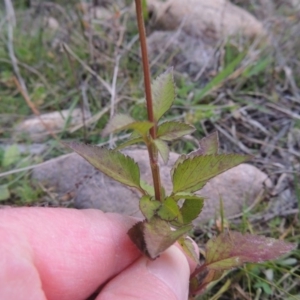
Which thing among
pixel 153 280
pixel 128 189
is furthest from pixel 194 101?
pixel 153 280

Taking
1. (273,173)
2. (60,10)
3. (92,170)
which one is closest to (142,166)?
(92,170)

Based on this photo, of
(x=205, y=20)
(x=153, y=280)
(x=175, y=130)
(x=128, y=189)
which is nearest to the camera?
(x=175, y=130)

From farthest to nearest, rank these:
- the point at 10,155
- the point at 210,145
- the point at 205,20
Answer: the point at 205,20
the point at 10,155
the point at 210,145

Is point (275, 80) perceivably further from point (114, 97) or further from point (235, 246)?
point (235, 246)

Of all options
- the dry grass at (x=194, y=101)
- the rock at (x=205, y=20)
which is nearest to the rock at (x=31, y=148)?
the dry grass at (x=194, y=101)

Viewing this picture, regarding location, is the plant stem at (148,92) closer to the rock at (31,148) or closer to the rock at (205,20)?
the rock at (31,148)

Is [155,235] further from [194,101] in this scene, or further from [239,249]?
[194,101]
